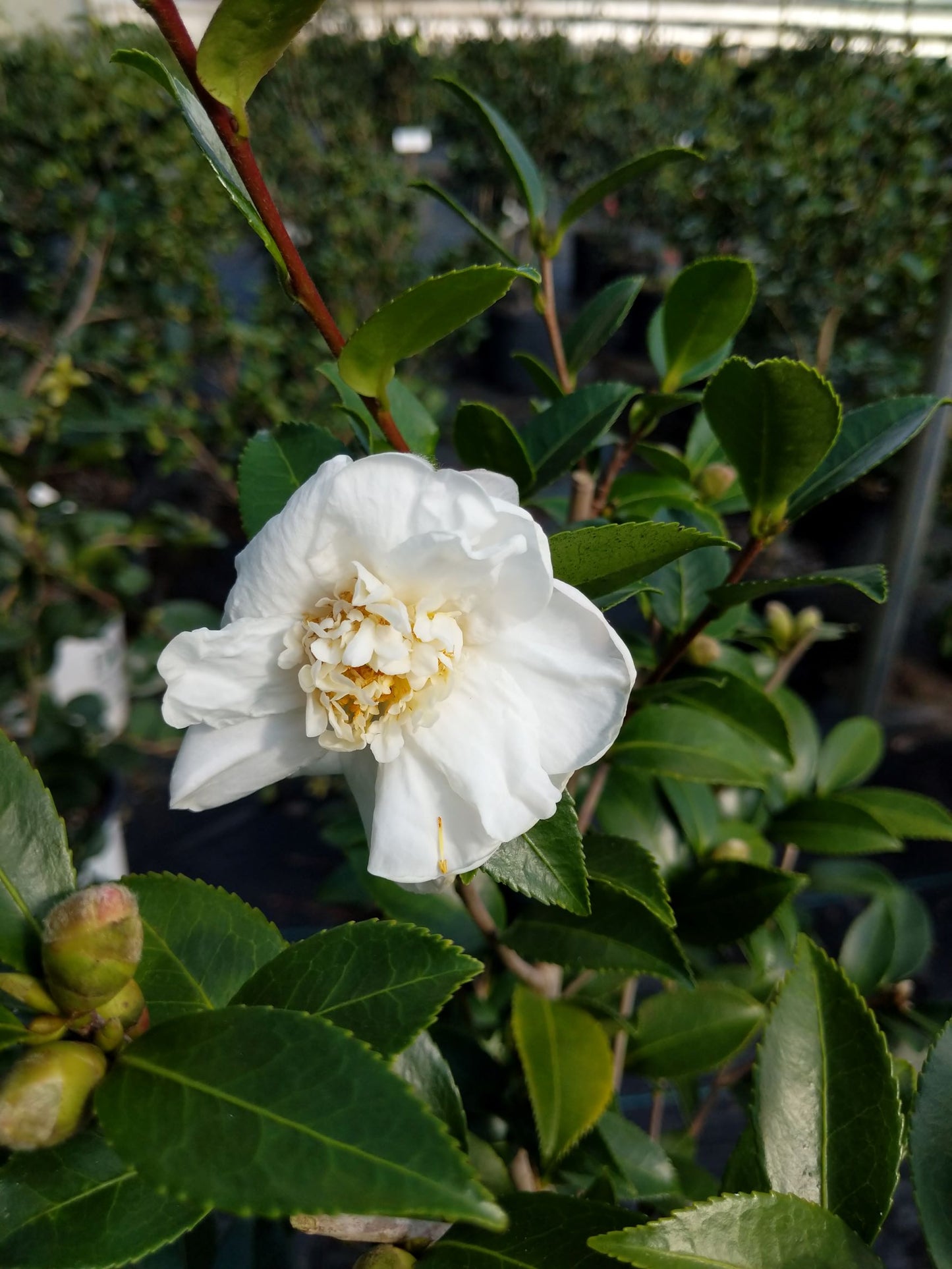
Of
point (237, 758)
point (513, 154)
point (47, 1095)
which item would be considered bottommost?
point (47, 1095)

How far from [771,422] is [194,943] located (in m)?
0.40

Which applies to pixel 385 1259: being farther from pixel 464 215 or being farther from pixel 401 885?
pixel 464 215

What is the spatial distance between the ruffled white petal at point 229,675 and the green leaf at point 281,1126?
121 millimetres

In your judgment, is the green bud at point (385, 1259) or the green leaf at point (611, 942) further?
the green leaf at point (611, 942)

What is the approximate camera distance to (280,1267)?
1.99 ft

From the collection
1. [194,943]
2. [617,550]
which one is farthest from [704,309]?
[194,943]

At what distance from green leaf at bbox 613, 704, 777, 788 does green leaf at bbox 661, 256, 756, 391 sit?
0.25 m

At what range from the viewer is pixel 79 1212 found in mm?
358

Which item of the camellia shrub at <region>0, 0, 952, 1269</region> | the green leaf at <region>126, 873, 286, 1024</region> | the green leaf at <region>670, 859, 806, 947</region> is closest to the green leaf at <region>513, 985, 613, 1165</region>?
the camellia shrub at <region>0, 0, 952, 1269</region>

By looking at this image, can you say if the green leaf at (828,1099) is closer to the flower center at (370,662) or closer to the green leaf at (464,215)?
the flower center at (370,662)

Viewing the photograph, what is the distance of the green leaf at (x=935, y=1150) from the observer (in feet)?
1.19

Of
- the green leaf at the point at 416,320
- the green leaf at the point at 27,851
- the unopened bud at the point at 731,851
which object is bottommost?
the unopened bud at the point at 731,851

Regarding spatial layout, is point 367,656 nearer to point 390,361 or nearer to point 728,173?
point 390,361

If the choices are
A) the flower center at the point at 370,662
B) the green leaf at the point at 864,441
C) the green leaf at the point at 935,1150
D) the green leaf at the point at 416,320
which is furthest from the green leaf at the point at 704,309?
the green leaf at the point at 935,1150
